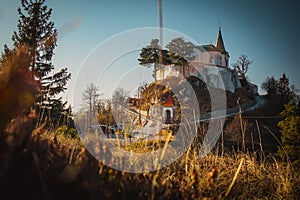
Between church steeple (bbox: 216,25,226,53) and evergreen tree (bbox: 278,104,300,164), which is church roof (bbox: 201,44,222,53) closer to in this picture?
church steeple (bbox: 216,25,226,53)

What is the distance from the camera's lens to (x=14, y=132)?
58.2 inches

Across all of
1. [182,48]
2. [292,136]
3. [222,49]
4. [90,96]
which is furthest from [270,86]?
[90,96]

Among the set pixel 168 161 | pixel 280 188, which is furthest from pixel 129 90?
pixel 280 188

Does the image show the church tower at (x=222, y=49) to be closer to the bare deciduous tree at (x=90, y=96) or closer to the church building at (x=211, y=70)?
the church building at (x=211, y=70)

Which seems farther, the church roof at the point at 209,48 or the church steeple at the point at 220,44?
the church steeple at the point at 220,44

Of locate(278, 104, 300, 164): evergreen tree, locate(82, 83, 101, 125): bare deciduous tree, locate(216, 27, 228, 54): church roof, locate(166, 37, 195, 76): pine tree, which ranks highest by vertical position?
locate(216, 27, 228, 54): church roof

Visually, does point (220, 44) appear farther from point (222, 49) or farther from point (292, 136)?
point (292, 136)

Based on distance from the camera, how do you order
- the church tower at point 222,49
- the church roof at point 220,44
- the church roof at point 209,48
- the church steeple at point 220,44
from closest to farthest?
the church roof at point 209,48, the church tower at point 222,49, the church roof at point 220,44, the church steeple at point 220,44

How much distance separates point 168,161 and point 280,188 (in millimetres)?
1709

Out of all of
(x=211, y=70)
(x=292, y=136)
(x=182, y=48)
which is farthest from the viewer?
(x=211, y=70)

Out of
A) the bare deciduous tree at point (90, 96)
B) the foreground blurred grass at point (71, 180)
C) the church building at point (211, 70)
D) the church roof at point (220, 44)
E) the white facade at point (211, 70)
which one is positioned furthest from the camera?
the church roof at point (220, 44)

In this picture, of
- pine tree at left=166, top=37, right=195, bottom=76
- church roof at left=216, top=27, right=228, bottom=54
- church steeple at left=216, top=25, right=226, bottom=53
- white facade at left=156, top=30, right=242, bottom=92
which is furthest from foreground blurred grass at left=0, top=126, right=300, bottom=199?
church steeple at left=216, top=25, right=226, bottom=53

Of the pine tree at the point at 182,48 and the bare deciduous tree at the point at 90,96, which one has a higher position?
the pine tree at the point at 182,48

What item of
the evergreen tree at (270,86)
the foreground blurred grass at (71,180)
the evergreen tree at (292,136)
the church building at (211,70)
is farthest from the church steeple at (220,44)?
the foreground blurred grass at (71,180)
